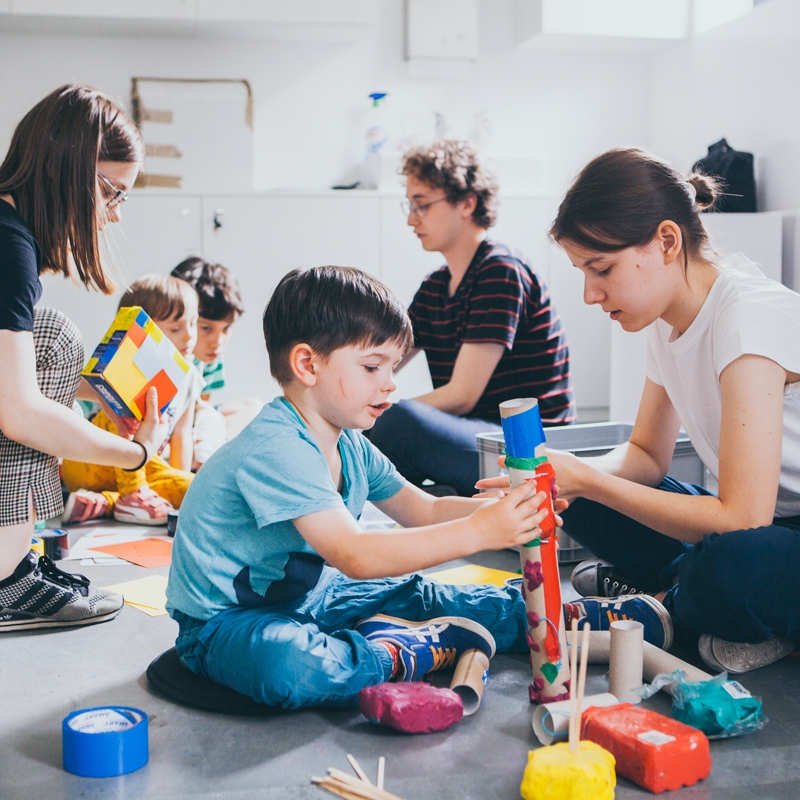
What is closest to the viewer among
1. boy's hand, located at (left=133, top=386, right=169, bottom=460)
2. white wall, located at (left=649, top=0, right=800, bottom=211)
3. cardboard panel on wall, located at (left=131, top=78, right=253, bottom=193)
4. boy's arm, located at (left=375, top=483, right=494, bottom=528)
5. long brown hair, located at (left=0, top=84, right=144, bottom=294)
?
boy's arm, located at (left=375, top=483, right=494, bottom=528)

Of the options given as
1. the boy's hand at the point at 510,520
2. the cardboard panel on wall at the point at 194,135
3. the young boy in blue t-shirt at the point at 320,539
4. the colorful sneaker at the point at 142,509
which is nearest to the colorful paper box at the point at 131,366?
the colorful sneaker at the point at 142,509

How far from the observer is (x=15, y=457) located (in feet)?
5.01

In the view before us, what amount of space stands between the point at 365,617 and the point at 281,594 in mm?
168

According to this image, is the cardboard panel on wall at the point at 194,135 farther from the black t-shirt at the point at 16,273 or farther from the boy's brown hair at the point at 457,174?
the black t-shirt at the point at 16,273

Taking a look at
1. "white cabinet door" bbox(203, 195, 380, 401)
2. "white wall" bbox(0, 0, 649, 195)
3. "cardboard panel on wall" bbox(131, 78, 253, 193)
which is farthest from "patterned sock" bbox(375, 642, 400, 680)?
"white wall" bbox(0, 0, 649, 195)

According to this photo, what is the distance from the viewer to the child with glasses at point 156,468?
2.21 m

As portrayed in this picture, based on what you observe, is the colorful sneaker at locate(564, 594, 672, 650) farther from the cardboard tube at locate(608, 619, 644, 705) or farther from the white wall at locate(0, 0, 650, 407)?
the white wall at locate(0, 0, 650, 407)

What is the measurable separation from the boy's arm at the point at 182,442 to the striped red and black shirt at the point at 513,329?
731mm

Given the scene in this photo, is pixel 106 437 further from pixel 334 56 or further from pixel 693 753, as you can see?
pixel 334 56

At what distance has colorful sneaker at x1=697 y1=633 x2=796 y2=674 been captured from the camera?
50.8 inches

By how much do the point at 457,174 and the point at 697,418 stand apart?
3.59 ft

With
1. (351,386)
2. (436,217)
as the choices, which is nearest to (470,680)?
(351,386)

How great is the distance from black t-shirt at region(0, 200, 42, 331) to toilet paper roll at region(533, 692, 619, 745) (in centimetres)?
94

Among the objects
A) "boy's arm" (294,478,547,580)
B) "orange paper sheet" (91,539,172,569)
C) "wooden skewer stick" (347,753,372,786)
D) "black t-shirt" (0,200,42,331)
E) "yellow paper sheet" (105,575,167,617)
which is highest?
"black t-shirt" (0,200,42,331)
